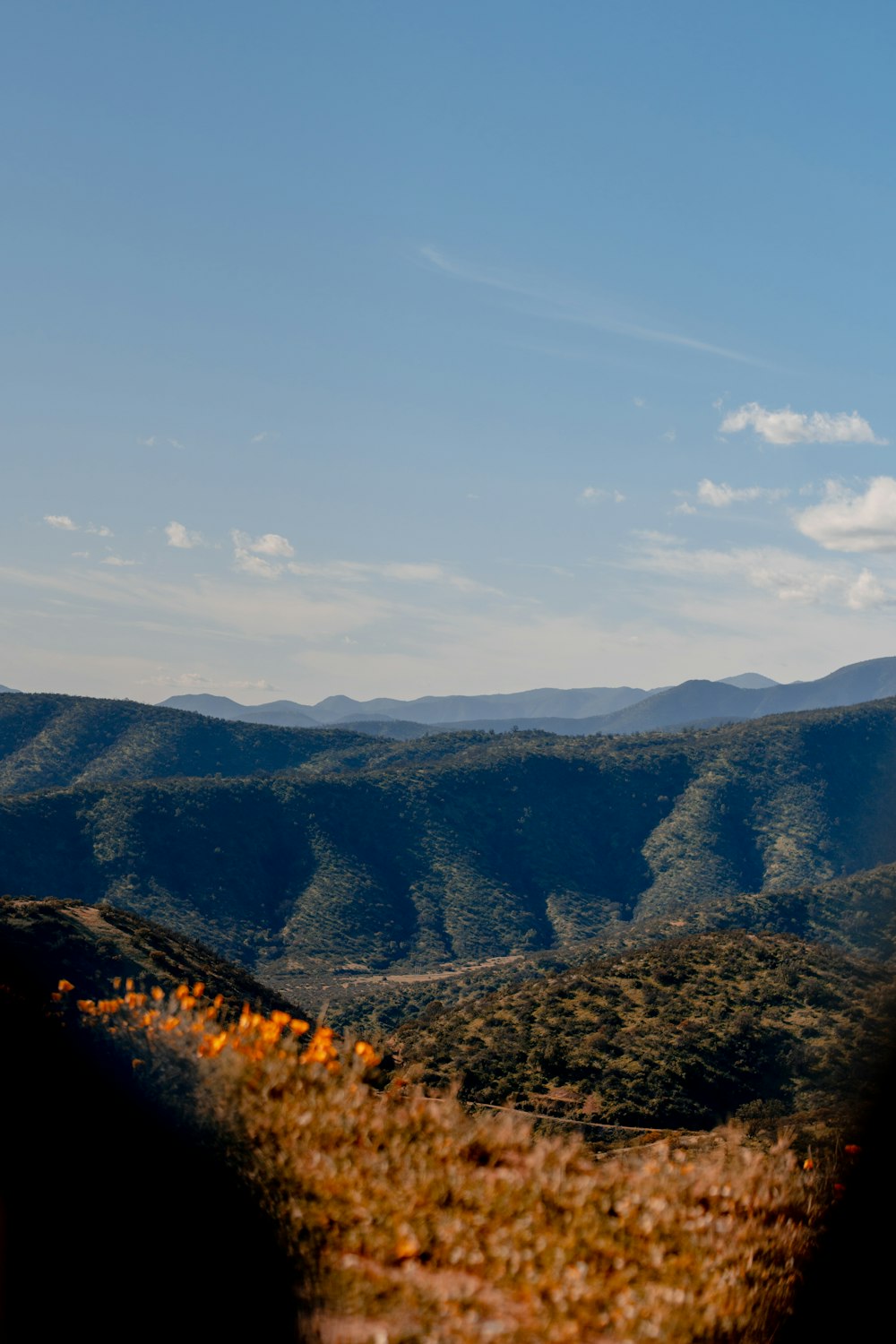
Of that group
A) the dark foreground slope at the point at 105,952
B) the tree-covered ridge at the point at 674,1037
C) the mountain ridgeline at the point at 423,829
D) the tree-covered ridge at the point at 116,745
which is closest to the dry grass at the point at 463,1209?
the dark foreground slope at the point at 105,952

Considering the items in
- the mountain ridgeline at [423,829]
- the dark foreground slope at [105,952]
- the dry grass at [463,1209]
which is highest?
the dry grass at [463,1209]

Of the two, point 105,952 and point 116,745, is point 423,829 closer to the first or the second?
point 116,745

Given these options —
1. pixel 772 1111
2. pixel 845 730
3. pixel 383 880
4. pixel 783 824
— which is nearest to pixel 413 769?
pixel 383 880

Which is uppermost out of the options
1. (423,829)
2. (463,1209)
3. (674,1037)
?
(463,1209)

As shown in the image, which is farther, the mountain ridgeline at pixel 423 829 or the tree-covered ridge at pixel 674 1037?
the mountain ridgeline at pixel 423 829

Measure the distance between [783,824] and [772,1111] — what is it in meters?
118

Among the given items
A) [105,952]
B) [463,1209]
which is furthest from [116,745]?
[463,1209]

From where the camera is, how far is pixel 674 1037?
33562 mm

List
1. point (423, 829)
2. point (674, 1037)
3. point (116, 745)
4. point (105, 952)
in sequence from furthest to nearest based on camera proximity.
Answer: point (116, 745), point (423, 829), point (674, 1037), point (105, 952)

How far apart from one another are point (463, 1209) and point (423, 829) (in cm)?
12718

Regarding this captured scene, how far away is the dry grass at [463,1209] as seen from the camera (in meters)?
5.38

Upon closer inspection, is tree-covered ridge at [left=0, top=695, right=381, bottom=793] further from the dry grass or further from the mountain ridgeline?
the dry grass

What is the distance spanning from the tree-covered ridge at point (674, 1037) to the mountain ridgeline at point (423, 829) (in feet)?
150

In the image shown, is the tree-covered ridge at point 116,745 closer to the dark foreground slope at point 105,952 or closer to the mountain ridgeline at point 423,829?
the mountain ridgeline at point 423,829
